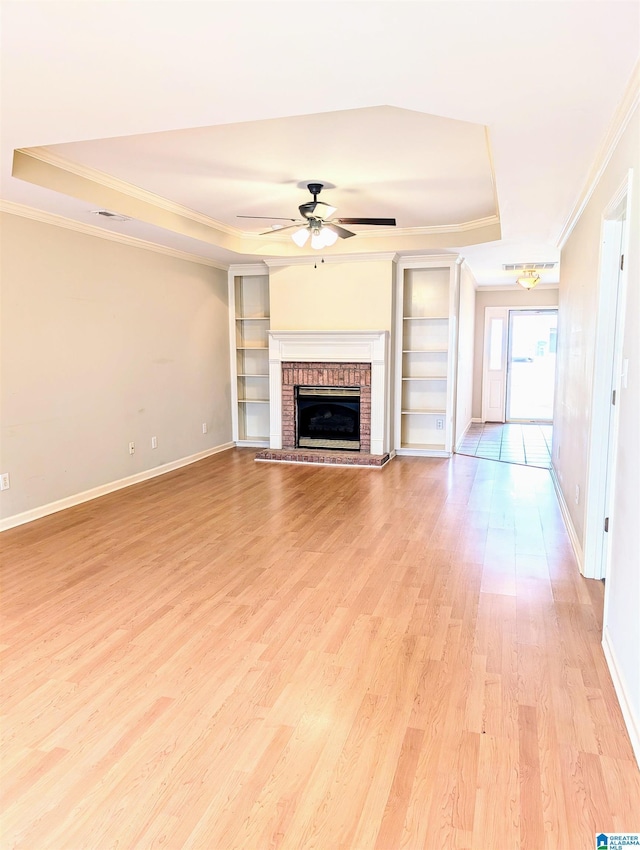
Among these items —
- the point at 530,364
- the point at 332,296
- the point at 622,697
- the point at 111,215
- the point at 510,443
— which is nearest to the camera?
the point at 622,697

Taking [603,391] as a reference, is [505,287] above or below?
above

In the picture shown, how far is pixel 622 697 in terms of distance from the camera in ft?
7.05

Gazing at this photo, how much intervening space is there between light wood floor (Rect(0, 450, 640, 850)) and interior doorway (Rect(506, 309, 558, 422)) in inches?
271

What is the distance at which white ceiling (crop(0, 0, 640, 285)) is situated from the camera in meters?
1.90

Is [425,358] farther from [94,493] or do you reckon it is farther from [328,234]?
[94,493]

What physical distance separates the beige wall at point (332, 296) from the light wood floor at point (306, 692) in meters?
3.31

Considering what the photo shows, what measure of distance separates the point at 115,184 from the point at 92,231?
2.28 feet

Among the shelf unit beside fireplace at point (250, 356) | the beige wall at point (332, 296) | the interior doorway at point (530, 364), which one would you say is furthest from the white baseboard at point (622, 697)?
the interior doorway at point (530, 364)

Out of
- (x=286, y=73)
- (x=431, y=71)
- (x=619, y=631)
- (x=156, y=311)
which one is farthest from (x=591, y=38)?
(x=156, y=311)

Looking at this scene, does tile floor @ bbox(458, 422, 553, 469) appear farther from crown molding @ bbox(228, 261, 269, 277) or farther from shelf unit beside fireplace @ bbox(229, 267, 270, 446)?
crown molding @ bbox(228, 261, 269, 277)

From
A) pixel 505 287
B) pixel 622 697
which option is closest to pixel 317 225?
pixel 622 697

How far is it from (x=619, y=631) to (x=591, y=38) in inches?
88.5

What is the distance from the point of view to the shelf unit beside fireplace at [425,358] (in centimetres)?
707

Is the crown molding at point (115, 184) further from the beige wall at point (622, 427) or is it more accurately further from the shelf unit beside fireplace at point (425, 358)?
the beige wall at point (622, 427)
